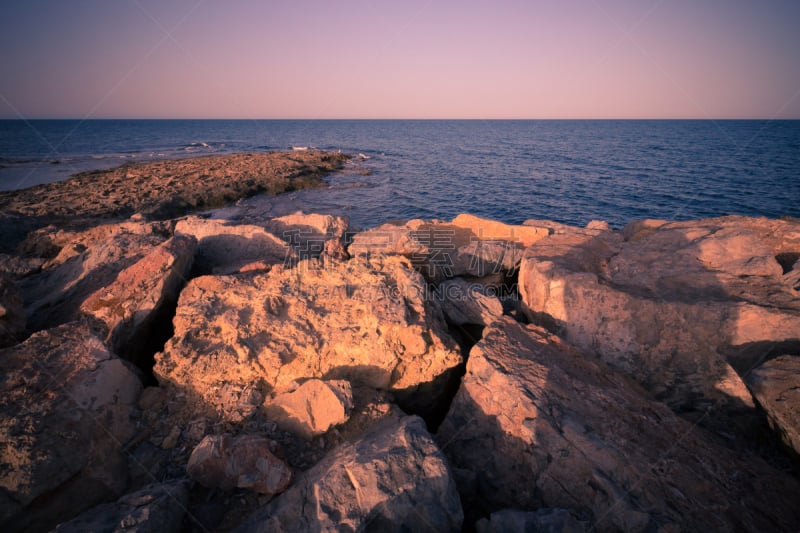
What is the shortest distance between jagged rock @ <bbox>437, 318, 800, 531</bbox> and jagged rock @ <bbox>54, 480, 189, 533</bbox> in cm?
210

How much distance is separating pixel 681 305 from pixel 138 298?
6679 millimetres

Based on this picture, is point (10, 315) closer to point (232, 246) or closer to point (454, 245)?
point (232, 246)

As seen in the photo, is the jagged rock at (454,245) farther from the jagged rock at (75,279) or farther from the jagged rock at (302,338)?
the jagged rock at (75,279)

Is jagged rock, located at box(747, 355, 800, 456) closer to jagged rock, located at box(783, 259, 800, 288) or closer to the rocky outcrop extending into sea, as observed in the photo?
the rocky outcrop extending into sea

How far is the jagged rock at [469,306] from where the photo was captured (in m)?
4.87

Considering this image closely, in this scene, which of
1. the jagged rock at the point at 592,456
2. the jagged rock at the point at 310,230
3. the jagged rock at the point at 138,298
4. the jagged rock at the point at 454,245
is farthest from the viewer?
the jagged rock at the point at 310,230

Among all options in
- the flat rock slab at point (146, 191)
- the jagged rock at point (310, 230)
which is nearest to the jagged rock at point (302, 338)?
the jagged rock at point (310, 230)

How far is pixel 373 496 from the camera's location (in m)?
2.17

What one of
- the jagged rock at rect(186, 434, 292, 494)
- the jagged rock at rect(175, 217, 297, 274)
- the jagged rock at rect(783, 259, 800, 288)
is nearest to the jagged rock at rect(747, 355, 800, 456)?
the jagged rock at rect(783, 259, 800, 288)

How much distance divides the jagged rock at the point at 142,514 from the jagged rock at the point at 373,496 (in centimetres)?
49

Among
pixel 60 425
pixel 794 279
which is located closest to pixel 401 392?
pixel 60 425

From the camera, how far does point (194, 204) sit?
16984 mm

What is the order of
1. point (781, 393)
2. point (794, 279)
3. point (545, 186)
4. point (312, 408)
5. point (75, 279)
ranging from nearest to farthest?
1. point (781, 393)
2. point (312, 408)
3. point (794, 279)
4. point (75, 279)
5. point (545, 186)

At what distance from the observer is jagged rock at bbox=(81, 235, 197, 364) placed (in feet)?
12.5
